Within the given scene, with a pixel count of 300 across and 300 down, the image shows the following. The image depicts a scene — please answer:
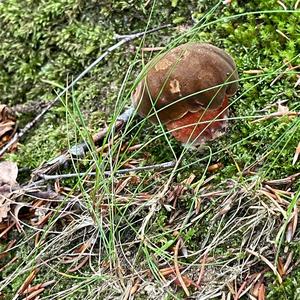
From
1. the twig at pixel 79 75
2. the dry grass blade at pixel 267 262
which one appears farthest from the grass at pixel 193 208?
the twig at pixel 79 75

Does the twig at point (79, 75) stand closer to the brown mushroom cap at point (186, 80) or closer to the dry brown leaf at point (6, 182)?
the dry brown leaf at point (6, 182)

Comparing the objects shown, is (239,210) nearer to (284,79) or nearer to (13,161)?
(284,79)

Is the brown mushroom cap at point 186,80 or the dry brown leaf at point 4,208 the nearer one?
the brown mushroom cap at point 186,80

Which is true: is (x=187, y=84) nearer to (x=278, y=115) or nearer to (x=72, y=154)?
(x=278, y=115)

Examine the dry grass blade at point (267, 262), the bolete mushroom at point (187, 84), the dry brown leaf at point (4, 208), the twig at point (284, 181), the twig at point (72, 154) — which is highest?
the bolete mushroom at point (187, 84)

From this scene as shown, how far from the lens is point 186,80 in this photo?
194 cm

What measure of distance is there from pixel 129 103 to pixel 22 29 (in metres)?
0.71

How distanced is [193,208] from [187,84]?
429 mm

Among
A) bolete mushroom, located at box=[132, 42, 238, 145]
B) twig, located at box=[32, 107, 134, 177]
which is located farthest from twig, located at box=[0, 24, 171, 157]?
bolete mushroom, located at box=[132, 42, 238, 145]

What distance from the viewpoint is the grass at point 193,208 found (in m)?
1.84

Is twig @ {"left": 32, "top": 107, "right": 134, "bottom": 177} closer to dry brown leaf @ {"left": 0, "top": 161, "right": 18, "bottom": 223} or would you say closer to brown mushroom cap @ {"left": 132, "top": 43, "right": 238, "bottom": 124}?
dry brown leaf @ {"left": 0, "top": 161, "right": 18, "bottom": 223}

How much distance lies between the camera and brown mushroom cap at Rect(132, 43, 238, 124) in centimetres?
195

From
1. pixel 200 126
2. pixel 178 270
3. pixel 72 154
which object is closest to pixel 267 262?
pixel 178 270

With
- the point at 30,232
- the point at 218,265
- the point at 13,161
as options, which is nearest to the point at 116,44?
the point at 13,161
